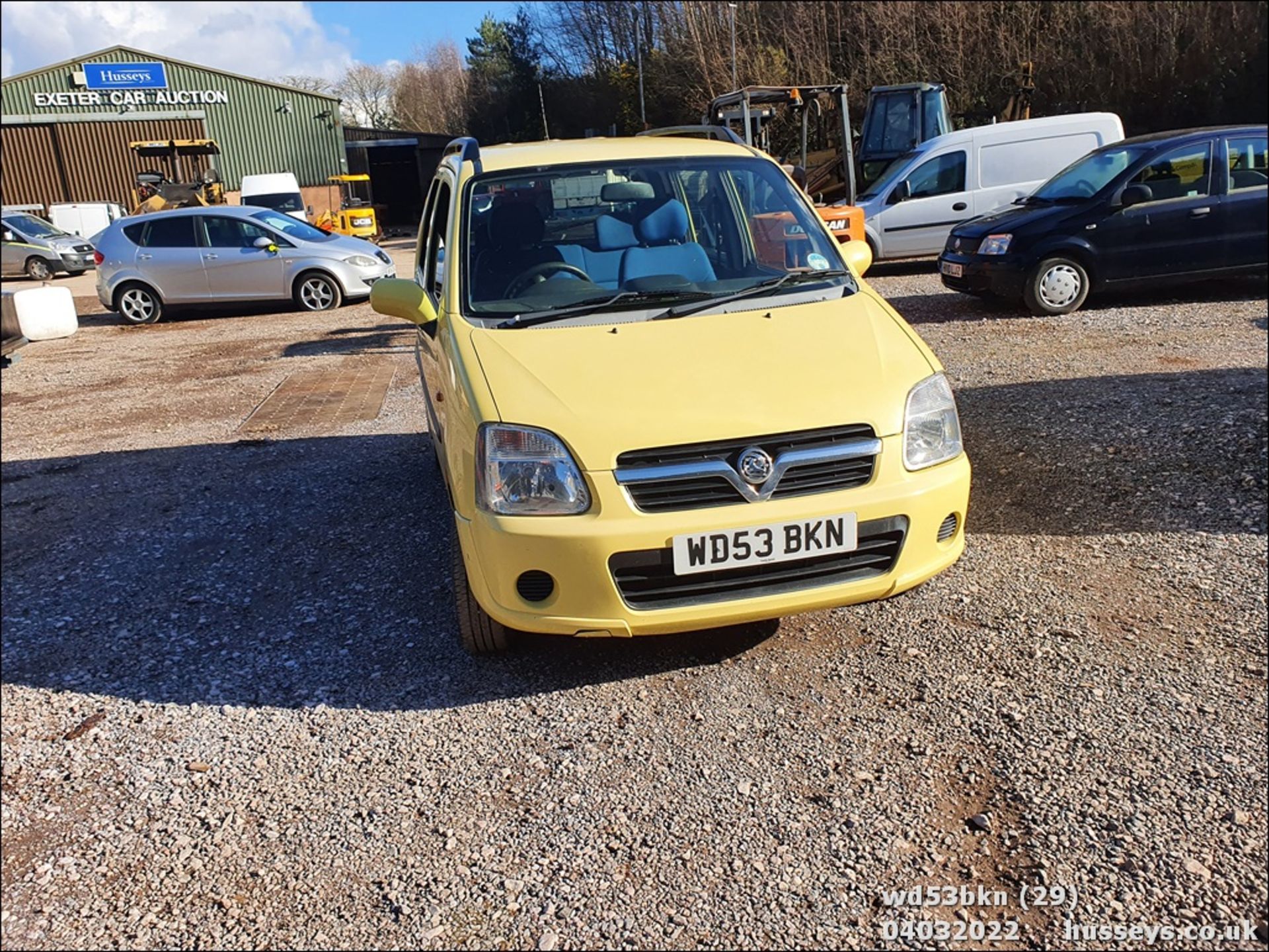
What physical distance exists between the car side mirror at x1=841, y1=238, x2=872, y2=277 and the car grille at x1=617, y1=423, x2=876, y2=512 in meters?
1.41

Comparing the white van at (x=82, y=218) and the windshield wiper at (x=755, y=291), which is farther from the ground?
the white van at (x=82, y=218)

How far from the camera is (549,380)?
10.1 feet

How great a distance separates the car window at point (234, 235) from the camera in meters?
13.5

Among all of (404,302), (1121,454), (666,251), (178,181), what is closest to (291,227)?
(404,302)

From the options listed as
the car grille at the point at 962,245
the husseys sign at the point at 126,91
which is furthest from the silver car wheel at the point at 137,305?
the husseys sign at the point at 126,91

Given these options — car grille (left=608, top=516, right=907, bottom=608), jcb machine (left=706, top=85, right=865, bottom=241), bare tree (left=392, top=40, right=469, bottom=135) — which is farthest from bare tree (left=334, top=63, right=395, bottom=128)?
car grille (left=608, top=516, right=907, bottom=608)

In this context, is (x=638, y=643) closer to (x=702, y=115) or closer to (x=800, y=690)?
(x=800, y=690)

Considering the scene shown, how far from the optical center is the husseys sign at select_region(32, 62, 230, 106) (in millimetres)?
34938

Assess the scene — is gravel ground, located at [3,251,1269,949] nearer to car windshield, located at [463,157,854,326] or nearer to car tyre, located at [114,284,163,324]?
car windshield, located at [463,157,854,326]

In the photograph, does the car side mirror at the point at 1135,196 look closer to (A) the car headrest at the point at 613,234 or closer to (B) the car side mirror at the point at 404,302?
(A) the car headrest at the point at 613,234

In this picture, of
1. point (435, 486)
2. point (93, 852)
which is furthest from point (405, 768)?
point (435, 486)

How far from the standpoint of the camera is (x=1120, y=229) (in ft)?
29.0

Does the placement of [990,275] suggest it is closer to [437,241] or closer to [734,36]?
[734,36]

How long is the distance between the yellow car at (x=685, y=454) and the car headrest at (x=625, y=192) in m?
0.57
